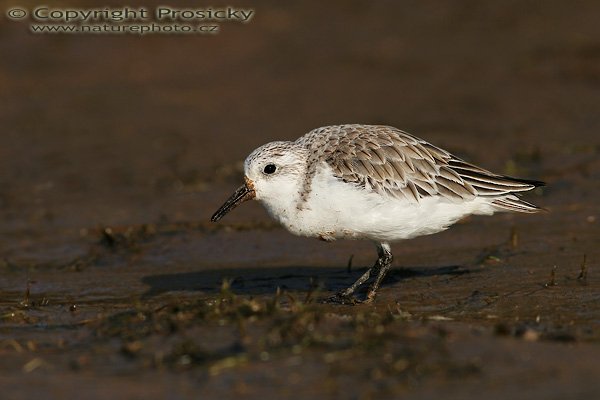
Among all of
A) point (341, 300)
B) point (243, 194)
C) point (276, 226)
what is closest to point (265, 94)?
point (276, 226)

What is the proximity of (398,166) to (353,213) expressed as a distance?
2.52ft

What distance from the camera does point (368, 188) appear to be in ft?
29.5

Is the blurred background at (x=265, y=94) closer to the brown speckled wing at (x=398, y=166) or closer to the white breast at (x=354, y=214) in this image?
the brown speckled wing at (x=398, y=166)

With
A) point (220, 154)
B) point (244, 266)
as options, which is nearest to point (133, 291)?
point (244, 266)

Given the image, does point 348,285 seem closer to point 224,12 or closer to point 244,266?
point 244,266

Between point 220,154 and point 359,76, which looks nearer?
point 220,154

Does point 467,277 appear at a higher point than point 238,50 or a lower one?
lower

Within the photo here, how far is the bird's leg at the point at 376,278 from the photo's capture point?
930 cm

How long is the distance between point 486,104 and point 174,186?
5.98m

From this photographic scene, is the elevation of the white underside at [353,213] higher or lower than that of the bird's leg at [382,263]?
higher

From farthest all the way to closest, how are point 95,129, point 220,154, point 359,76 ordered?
1. point 359,76
2. point 95,129
3. point 220,154

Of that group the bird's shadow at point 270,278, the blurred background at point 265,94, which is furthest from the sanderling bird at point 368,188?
the blurred background at point 265,94

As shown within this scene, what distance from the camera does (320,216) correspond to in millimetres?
8875

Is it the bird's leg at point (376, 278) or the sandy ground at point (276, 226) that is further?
the bird's leg at point (376, 278)
